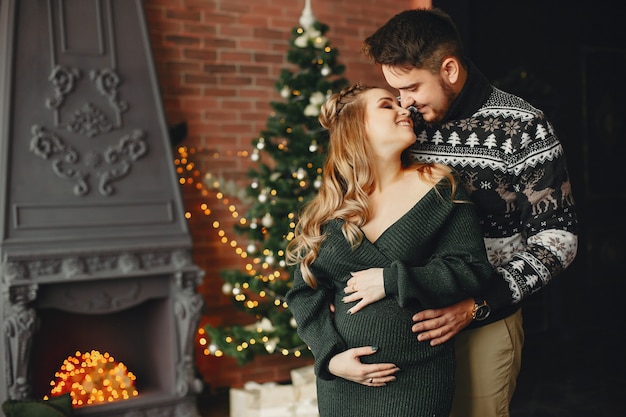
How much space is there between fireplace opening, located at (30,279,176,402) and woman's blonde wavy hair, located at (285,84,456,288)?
2.11 meters

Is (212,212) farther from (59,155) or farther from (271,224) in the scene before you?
(59,155)

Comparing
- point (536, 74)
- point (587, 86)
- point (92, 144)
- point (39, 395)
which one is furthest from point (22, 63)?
point (587, 86)

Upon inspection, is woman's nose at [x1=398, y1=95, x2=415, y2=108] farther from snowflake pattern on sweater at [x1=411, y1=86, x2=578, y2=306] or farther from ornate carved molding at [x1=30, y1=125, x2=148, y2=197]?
ornate carved molding at [x1=30, y1=125, x2=148, y2=197]

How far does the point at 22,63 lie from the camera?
337 centimetres

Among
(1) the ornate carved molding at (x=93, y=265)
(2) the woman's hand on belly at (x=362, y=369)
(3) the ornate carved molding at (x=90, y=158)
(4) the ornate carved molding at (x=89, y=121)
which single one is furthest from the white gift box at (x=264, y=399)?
(2) the woman's hand on belly at (x=362, y=369)

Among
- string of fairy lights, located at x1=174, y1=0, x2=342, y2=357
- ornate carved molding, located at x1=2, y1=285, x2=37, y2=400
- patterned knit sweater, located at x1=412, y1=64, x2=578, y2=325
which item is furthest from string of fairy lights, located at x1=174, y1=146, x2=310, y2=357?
patterned knit sweater, located at x1=412, y1=64, x2=578, y2=325

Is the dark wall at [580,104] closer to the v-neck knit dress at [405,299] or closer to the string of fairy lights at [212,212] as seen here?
the string of fairy lights at [212,212]

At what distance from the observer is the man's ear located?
1.74 metres

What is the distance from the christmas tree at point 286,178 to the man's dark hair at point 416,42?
1.85 m

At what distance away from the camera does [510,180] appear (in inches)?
68.2

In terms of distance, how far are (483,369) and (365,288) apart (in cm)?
45

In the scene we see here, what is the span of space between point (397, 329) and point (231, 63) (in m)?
3.12

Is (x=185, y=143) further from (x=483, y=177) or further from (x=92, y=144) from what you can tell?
(x=483, y=177)

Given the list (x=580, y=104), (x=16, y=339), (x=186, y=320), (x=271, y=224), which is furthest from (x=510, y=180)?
(x=580, y=104)
